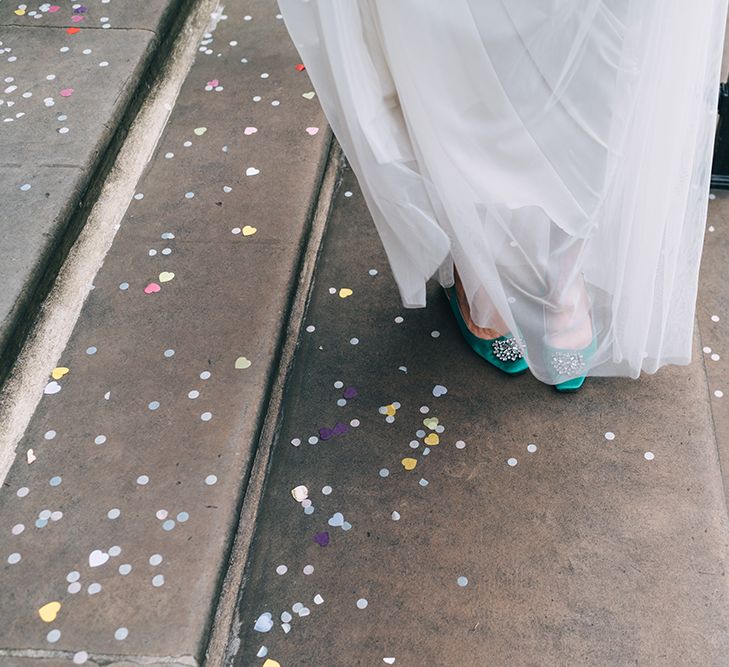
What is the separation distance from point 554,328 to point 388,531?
1.60 ft

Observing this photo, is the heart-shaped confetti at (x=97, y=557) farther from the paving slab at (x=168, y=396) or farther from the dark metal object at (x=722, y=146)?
the dark metal object at (x=722, y=146)

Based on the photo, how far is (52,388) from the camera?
65.3 inches

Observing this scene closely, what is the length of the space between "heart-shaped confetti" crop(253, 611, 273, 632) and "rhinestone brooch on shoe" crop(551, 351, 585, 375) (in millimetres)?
688

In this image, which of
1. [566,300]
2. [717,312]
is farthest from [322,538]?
[717,312]

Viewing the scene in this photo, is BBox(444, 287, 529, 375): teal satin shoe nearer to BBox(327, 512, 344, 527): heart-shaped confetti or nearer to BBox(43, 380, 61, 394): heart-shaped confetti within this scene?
BBox(327, 512, 344, 527): heart-shaped confetti

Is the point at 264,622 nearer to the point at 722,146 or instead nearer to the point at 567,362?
the point at 567,362

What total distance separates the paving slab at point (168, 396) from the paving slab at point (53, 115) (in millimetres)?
124

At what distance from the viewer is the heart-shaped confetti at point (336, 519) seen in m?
1.48

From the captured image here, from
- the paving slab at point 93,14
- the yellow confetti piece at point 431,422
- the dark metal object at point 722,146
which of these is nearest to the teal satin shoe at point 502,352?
the yellow confetti piece at point 431,422

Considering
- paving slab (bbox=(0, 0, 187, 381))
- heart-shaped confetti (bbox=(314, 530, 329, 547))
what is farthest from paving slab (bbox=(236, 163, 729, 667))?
paving slab (bbox=(0, 0, 187, 381))

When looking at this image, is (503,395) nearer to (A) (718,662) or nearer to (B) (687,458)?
(B) (687,458)

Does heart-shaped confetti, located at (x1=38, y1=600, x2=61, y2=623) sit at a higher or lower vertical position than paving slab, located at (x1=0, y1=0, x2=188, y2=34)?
lower

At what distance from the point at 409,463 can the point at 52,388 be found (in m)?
0.71

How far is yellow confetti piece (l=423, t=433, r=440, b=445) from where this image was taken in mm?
1592
